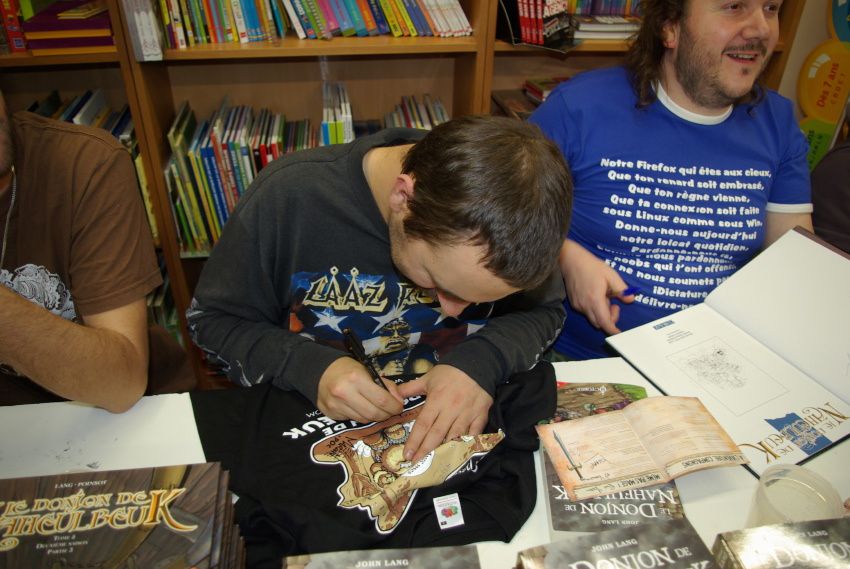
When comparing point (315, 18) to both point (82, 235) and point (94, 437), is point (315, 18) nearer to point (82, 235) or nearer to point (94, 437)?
point (82, 235)

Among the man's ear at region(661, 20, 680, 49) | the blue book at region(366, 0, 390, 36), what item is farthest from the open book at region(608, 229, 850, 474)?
the blue book at region(366, 0, 390, 36)

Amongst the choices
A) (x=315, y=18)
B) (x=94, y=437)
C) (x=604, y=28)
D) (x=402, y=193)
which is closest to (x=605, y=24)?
(x=604, y=28)

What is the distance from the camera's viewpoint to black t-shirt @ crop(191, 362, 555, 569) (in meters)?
0.75

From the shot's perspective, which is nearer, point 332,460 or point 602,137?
point 332,460

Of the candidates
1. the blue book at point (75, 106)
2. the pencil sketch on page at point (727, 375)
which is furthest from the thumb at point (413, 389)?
the blue book at point (75, 106)

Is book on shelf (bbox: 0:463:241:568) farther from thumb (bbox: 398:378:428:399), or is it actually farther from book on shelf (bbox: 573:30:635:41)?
book on shelf (bbox: 573:30:635:41)

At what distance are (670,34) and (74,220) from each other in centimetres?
139

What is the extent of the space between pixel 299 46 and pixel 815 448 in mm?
1583

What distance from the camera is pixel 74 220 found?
102cm

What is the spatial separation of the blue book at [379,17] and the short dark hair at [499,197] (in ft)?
3.70

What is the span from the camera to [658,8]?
4.92 ft

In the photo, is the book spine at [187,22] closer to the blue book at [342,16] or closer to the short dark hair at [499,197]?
the blue book at [342,16]

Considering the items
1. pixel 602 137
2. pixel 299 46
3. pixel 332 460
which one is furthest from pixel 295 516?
pixel 299 46

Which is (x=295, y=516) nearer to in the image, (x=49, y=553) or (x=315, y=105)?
(x=49, y=553)
